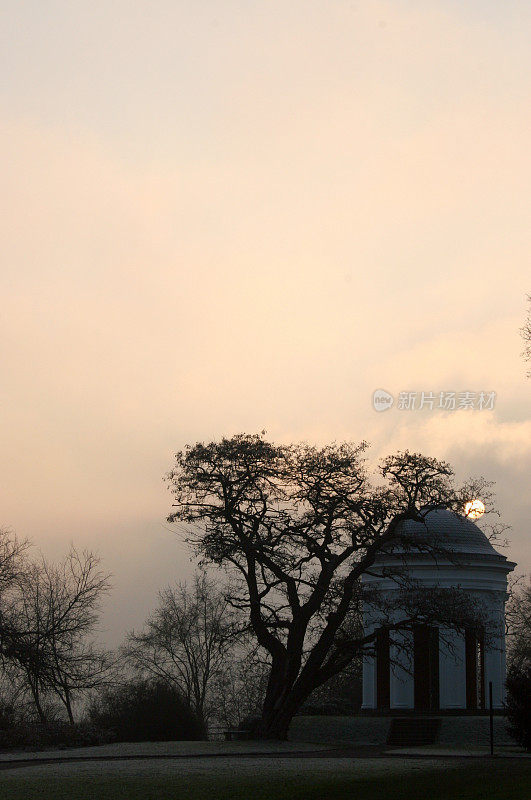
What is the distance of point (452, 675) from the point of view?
49094mm

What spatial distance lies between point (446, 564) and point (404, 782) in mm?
30496

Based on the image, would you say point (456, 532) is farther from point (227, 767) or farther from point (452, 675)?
point (227, 767)

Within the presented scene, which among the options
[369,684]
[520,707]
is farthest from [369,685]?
[520,707]

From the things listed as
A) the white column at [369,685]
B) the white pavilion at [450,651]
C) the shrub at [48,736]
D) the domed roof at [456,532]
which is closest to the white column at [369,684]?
the white column at [369,685]

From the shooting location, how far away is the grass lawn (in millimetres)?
17375

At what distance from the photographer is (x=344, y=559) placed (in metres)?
38.6

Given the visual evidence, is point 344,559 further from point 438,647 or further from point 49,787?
point 49,787

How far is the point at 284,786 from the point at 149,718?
24258 millimetres

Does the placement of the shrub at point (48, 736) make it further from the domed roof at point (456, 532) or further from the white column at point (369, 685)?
the domed roof at point (456, 532)

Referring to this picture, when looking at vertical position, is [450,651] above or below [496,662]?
above

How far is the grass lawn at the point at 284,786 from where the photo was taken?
17375mm

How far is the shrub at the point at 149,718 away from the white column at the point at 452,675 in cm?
1252

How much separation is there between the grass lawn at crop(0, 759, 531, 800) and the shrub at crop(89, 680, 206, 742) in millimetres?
19735

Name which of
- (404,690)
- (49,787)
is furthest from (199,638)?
(49,787)
